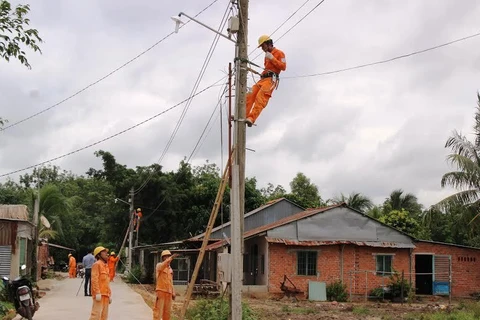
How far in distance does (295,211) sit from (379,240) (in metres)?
10.7

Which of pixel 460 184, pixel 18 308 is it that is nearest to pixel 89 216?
pixel 460 184

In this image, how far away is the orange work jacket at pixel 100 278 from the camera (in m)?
11.1

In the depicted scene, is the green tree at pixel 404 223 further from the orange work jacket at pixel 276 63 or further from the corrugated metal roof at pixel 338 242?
the orange work jacket at pixel 276 63

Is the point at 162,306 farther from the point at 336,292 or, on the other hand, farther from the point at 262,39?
the point at 336,292

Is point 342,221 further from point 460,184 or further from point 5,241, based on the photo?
point 5,241

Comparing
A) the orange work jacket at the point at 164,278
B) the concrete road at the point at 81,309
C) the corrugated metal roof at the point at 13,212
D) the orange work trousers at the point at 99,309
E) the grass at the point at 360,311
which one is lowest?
the grass at the point at 360,311

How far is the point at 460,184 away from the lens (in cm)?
2638

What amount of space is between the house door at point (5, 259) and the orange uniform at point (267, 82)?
1118 centimetres

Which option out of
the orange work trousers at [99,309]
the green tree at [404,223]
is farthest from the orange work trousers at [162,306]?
the green tree at [404,223]

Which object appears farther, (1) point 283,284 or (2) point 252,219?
(2) point 252,219

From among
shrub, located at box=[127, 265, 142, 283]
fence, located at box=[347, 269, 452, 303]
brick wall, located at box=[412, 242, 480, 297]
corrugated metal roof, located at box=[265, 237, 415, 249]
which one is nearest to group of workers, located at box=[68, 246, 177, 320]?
corrugated metal roof, located at box=[265, 237, 415, 249]

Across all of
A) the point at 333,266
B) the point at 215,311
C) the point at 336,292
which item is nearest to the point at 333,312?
the point at 336,292

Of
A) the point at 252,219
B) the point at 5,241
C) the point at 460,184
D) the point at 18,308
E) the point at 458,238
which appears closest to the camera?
the point at 18,308

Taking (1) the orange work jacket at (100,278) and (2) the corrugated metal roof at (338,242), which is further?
(2) the corrugated metal roof at (338,242)
